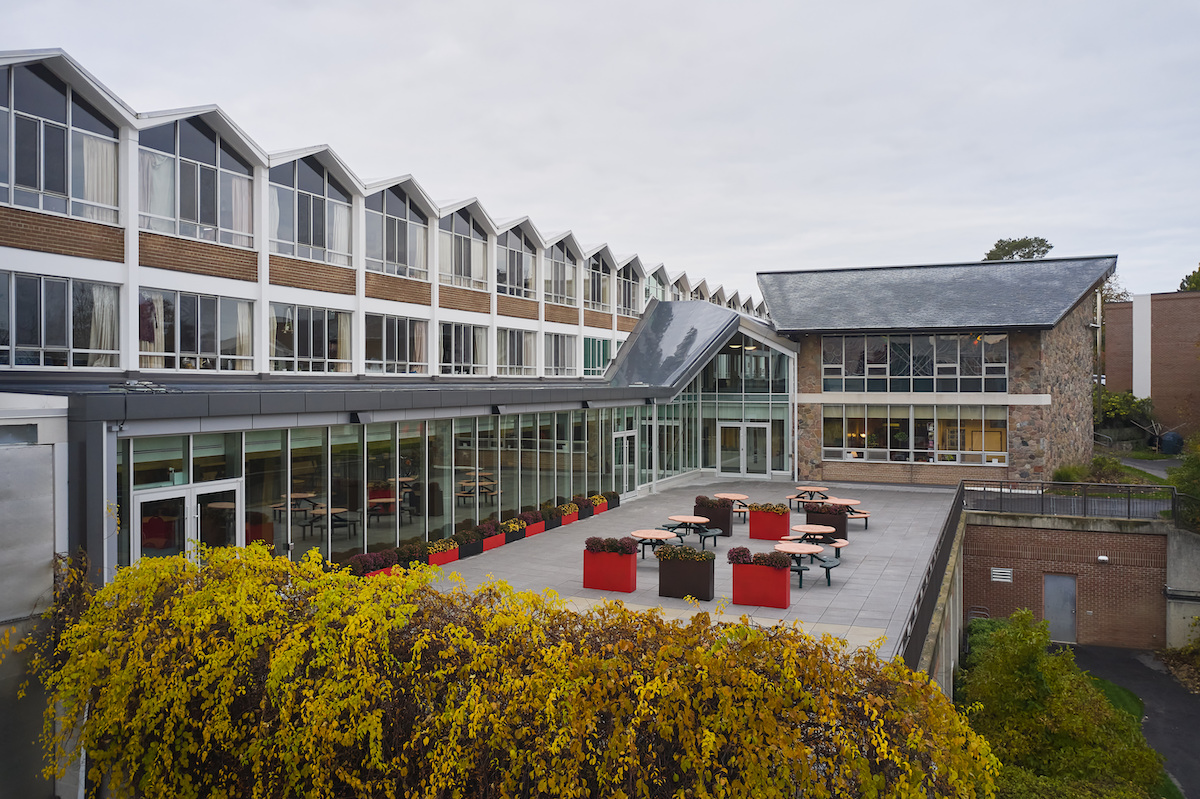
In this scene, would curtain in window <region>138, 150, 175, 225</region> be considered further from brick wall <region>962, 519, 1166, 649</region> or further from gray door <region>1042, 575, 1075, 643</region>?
gray door <region>1042, 575, 1075, 643</region>

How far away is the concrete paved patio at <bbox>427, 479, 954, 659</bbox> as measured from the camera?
1261 centimetres

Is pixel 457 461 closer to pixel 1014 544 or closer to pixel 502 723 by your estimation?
pixel 502 723

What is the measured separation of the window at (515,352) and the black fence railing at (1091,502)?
15.1 meters

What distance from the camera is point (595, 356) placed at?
3409 cm

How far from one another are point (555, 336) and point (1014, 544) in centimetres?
1722

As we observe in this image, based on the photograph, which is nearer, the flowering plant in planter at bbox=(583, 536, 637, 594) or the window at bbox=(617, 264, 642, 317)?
the flowering plant in planter at bbox=(583, 536, 637, 594)

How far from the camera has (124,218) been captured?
16.3 meters

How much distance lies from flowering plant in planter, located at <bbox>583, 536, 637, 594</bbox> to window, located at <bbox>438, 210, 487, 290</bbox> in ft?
45.3

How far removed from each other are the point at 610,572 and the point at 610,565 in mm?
125

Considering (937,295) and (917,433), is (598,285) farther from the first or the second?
(917,433)

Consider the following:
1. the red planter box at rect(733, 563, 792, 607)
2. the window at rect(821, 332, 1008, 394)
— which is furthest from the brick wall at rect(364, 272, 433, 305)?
the window at rect(821, 332, 1008, 394)

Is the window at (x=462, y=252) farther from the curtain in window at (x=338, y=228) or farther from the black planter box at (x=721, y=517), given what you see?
the black planter box at (x=721, y=517)

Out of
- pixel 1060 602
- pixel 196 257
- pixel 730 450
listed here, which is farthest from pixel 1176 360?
pixel 196 257

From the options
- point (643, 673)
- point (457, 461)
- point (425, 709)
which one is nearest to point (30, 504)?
point (425, 709)
